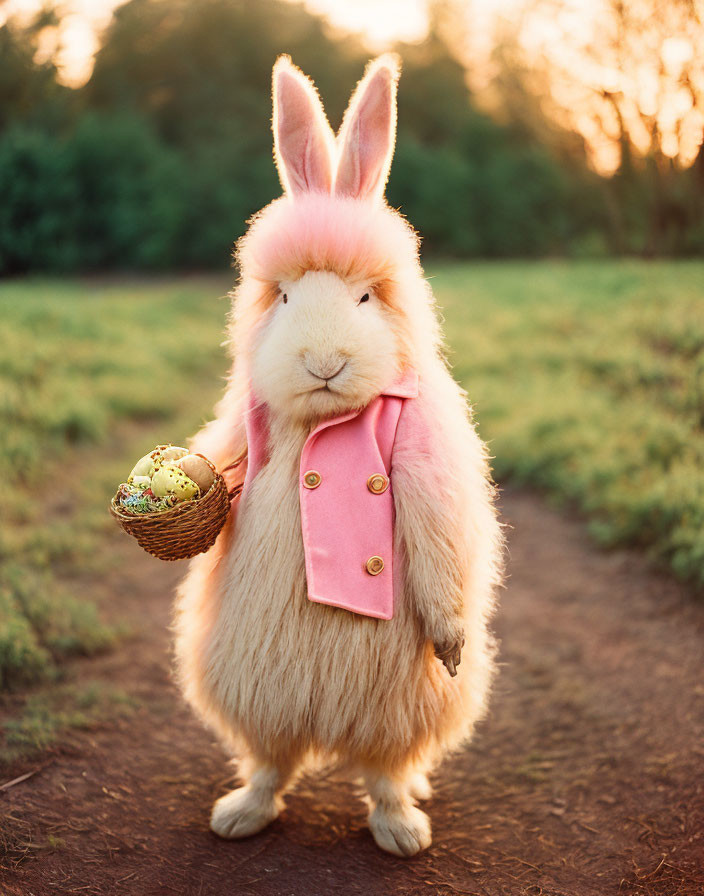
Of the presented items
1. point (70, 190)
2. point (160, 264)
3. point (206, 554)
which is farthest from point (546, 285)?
point (206, 554)

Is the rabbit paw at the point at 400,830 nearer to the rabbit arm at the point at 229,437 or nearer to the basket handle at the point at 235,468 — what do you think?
the basket handle at the point at 235,468

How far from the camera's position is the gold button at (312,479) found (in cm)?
203

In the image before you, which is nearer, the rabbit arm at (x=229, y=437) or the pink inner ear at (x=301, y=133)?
the pink inner ear at (x=301, y=133)

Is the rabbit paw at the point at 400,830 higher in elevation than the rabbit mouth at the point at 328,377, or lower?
lower

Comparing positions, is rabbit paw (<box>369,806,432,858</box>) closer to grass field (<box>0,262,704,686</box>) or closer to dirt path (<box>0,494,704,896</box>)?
dirt path (<box>0,494,704,896</box>)

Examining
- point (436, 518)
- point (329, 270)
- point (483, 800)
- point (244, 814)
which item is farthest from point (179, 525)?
point (483, 800)

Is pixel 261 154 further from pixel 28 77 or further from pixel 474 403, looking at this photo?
pixel 474 403

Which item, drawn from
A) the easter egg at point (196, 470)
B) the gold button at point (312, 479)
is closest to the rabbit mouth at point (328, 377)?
the gold button at point (312, 479)

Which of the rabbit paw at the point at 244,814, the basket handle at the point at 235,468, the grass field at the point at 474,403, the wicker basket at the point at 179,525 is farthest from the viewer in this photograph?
the grass field at the point at 474,403

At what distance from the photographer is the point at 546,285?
1134cm

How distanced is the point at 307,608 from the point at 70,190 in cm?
1179

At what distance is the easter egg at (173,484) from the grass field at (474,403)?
58.6 inches

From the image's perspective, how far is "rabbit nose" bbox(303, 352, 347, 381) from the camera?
1915 mm

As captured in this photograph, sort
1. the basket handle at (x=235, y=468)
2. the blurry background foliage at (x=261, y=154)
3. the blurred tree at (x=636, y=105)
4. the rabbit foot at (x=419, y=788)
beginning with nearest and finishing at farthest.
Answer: the basket handle at (x=235, y=468), the rabbit foot at (x=419, y=788), the blurred tree at (x=636, y=105), the blurry background foliage at (x=261, y=154)
